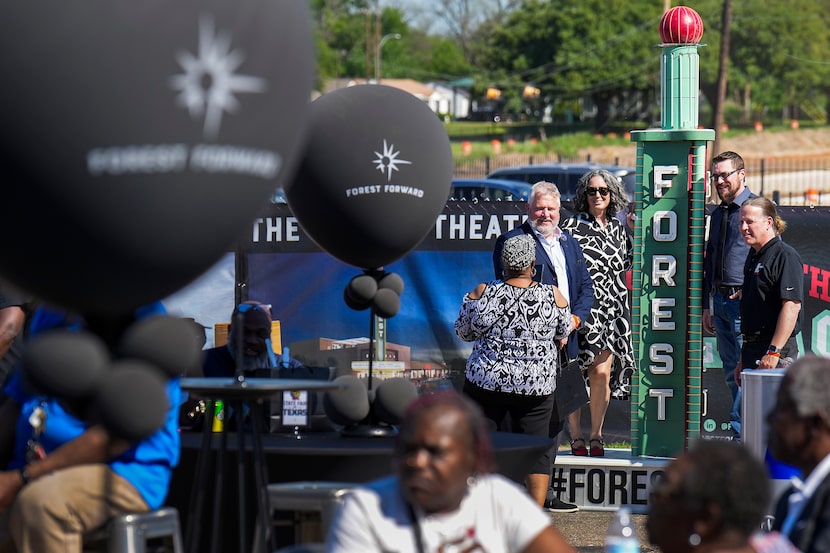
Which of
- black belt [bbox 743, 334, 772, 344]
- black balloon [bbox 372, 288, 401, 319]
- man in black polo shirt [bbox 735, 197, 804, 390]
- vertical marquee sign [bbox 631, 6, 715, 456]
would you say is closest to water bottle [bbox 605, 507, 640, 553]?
black balloon [bbox 372, 288, 401, 319]

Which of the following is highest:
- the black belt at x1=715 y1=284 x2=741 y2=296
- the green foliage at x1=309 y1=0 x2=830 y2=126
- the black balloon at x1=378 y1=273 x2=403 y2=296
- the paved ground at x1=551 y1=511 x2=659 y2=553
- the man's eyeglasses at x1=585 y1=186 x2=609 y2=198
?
the green foliage at x1=309 y1=0 x2=830 y2=126

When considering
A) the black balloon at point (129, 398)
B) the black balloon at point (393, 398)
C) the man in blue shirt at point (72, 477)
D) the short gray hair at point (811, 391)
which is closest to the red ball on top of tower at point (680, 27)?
the black balloon at point (393, 398)

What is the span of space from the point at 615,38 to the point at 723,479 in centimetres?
6608

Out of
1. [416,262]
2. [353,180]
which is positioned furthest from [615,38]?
[353,180]

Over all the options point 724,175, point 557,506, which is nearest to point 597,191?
point 724,175

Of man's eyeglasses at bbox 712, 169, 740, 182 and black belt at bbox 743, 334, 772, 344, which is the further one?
man's eyeglasses at bbox 712, 169, 740, 182

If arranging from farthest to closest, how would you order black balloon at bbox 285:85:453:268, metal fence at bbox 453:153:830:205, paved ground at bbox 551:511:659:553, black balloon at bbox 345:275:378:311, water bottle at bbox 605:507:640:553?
metal fence at bbox 453:153:830:205 → paved ground at bbox 551:511:659:553 → black balloon at bbox 345:275:378:311 → black balloon at bbox 285:85:453:268 → water bottle at bbox 605:507:640:553

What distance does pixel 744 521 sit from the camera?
3.44 meters

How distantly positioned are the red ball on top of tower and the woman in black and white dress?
0.97 metres

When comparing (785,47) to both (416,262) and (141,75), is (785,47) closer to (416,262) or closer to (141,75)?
(416,262)

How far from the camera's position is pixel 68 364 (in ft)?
10.1

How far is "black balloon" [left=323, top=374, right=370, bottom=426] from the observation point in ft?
17.9

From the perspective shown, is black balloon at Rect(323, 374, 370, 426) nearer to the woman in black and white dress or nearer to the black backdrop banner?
the woman in black and white dress

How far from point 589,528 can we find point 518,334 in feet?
4.59
